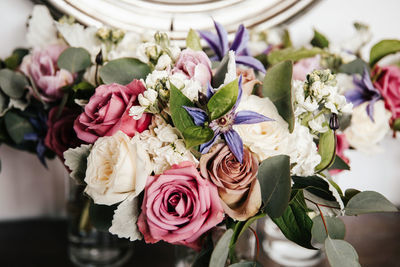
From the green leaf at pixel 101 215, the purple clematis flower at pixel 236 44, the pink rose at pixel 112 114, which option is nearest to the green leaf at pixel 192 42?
the purple clematis flower at pixel 236 44

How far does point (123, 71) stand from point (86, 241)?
15.9 inches

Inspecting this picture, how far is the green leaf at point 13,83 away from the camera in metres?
0.60

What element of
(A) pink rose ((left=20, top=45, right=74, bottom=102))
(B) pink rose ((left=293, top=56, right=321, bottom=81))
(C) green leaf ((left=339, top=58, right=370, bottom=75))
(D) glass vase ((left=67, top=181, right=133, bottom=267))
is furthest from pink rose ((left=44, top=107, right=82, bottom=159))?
(C) green leaf ((left=339, top=58, right=370, bottom=75))

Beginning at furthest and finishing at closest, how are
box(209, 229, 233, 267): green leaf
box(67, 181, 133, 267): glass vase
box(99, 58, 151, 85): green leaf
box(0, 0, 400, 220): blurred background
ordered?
1. box(0, 0, 400, 220): blurred background
2. box(67, 181, 133, 267): glass vase
3. box(99, 58, 151, 85): green leaf
4. box(209, 229, 233, 267): green leaf

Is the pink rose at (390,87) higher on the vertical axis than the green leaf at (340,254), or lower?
higher

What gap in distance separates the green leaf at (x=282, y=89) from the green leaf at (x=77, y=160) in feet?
0.81

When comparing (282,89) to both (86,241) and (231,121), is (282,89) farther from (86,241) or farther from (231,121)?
(86,241)

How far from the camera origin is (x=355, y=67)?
0.64 meters

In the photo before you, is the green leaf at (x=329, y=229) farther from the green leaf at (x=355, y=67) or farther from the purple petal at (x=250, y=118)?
the green leaf at (x=355, y=67)

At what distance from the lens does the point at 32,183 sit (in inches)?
32.5

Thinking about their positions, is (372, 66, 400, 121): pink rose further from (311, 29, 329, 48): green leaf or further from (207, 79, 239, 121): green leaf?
(207, 79, 239, 121): green leaf

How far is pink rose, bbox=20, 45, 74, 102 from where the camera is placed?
Result: 58cm

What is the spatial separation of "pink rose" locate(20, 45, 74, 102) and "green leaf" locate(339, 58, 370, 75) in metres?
0.50

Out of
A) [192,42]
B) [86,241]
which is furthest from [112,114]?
[86,241]
